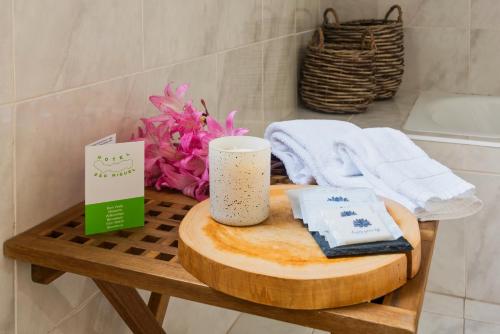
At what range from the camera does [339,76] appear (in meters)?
2.38

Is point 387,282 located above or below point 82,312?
→ above

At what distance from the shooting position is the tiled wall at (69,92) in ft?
3.07

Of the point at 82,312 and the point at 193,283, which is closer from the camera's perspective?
the point at 193,283

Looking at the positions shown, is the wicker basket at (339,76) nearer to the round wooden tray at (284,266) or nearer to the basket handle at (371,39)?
the basket handle at (371,39)

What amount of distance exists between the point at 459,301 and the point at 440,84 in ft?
3.40

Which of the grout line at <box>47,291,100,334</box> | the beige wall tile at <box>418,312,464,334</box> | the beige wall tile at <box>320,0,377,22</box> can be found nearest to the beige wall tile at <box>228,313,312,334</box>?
the beige wall tile at <box>418,312,464,334</box>

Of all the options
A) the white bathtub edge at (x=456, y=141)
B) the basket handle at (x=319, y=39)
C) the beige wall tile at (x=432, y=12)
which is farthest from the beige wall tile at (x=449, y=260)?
the beige wall tile at (x=432, y=12)

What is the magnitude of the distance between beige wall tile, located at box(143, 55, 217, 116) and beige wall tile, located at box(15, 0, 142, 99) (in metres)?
0.08

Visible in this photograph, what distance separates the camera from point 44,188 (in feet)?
3.33

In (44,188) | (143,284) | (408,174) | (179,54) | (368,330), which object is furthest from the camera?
(179,54)

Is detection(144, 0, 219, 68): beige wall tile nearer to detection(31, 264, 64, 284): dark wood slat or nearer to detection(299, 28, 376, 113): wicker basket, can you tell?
detection(31, 264, 64, 284): dark wood slat

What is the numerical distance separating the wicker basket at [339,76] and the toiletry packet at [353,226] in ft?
5.02

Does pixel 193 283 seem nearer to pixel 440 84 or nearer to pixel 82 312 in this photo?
pixel 82 312

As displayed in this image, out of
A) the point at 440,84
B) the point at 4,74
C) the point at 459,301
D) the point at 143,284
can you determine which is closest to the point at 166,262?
the point at 143,284
